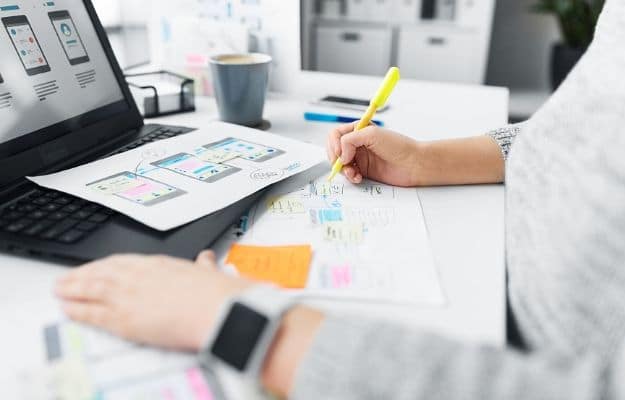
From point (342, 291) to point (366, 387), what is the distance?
0.12 m

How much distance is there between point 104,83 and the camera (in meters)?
0.80

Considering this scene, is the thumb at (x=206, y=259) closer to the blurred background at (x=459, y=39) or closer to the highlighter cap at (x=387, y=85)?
the highlighter cap at (x=387, y=85)

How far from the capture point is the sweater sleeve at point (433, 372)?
35cm

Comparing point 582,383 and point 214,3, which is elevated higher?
point 214,3

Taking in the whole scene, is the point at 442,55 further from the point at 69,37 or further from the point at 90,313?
the point at 90,313

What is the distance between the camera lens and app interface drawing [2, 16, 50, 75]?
666mm

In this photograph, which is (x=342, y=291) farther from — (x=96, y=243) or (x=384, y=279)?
(x=96, y=243)

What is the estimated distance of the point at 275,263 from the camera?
52 centimetres

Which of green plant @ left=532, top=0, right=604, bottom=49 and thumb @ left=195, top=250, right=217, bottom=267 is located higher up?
thumb @ left=195, top=250, right=217, bottom=267

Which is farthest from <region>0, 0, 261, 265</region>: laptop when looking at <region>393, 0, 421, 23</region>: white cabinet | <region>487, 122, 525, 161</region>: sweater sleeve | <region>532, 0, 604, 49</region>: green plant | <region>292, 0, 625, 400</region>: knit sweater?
<region>532, 0, 604, 49</region>: green plant

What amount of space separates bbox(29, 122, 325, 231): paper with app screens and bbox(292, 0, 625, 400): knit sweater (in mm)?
255

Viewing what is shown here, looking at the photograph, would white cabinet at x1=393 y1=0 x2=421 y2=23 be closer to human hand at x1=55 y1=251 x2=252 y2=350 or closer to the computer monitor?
the computer monitor

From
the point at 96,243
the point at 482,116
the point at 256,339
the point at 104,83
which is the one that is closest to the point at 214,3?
the point at 104,83

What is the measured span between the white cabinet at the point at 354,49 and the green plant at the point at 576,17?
0.81 meters
